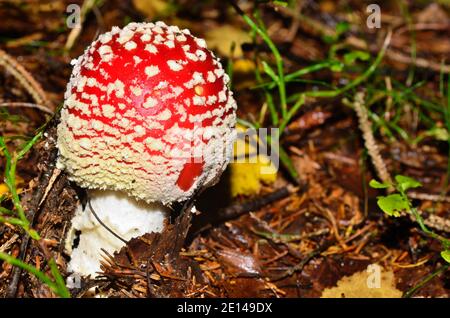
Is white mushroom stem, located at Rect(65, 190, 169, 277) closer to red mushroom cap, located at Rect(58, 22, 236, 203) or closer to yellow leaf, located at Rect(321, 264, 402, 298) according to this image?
red mushroom cap, located at Rect(58, 22, 236, 203)

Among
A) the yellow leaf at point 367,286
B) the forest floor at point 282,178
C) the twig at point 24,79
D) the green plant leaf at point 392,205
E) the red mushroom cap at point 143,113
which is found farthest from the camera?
the twig at point 24,79

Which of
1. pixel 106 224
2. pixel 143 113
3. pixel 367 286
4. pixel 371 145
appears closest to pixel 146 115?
pixel 143 113

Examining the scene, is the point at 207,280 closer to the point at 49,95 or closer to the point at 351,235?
the point at 351,235

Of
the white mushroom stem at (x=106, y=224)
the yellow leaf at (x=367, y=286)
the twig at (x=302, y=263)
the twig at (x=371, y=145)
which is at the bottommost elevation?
the yellow leaf at (x=367, y=286)

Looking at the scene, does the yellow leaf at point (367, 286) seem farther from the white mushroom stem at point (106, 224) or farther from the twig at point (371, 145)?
the white mushroom stem at point (106, 224)

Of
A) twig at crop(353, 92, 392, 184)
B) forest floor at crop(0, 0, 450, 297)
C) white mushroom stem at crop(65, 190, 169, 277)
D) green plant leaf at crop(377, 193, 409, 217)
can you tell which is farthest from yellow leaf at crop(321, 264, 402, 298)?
white mushroom stem at crop(65, 190, 169, 277)

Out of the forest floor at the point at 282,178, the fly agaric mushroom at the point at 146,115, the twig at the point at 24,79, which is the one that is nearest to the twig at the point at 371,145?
the forest floor at the point at 282,178

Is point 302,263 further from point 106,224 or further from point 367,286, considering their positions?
point 106,224
